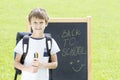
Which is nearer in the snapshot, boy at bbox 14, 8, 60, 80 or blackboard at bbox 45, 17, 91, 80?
boy at bbox 14, 8, 60, 80

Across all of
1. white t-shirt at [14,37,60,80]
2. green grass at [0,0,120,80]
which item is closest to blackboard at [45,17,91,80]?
white t-shirt at [14,37,60,80]

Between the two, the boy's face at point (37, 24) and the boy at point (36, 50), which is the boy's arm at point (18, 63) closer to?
the boy at point (36, 50)

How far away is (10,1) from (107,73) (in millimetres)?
11910

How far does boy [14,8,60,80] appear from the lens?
587 centimetres

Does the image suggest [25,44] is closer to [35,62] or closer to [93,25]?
[35,62]

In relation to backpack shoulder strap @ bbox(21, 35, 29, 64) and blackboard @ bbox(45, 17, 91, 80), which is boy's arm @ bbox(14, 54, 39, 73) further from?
blackboard @ bbox(45, 17, 91, 80)

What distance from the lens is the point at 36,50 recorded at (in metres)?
5.91

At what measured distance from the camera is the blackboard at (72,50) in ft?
25.4

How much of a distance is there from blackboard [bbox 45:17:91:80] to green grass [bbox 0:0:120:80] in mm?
2088

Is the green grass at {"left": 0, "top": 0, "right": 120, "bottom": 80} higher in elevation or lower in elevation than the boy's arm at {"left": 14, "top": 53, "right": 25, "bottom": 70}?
higher

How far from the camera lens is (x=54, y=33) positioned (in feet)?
25.5

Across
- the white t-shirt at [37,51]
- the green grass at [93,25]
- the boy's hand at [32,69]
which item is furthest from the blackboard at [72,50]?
the green grass at [93,25]

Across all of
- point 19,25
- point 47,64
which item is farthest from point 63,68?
point 19,25

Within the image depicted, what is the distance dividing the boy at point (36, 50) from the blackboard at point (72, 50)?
1.77 meters
